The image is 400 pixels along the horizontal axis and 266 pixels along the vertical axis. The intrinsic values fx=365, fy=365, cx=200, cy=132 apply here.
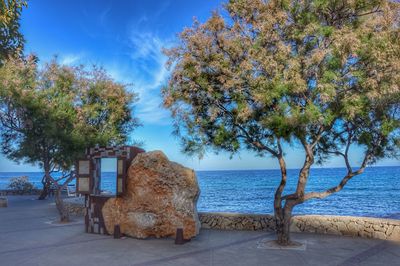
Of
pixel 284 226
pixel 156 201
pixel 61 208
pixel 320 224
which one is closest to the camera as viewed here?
pixel 284 226

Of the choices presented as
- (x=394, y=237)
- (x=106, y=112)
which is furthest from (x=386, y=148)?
(x=106, y=112)

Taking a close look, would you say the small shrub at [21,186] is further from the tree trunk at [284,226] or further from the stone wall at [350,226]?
the tree trunk at [284,226]

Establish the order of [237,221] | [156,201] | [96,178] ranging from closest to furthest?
[156,201], [96,178], [237,221]

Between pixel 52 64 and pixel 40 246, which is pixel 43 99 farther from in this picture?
pixel 40 246

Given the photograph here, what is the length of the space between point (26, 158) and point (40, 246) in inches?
366

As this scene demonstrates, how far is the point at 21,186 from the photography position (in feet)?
122

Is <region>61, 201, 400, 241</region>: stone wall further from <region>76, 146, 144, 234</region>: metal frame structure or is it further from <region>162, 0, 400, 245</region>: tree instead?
<region>76, 146, 144, 234</region>: metal frame structure

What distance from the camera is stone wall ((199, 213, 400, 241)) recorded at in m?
12.5

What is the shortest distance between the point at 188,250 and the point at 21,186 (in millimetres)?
31731

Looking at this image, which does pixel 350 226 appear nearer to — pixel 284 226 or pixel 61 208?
pixel 284 226

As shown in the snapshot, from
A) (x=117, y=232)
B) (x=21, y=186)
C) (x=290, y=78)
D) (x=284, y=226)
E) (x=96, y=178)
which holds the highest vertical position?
(x=290, y=78)

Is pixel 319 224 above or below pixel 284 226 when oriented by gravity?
below

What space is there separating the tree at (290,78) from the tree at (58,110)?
695 centimetres

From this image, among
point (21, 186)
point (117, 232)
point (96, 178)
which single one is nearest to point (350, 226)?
point (117, 232)
